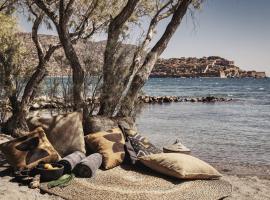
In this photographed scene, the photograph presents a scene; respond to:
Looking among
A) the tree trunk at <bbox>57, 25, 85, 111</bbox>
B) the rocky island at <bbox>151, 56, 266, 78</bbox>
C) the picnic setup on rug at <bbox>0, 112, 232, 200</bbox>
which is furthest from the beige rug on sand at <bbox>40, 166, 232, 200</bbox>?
the rocky island at <bbox>151, 56, 266, 78</bbox>

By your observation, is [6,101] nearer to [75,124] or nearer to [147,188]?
[75,124]

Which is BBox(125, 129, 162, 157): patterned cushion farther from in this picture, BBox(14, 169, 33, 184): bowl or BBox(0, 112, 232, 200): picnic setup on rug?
BBox(14, 169, 33, 184): bowl

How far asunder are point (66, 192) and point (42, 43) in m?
9.62

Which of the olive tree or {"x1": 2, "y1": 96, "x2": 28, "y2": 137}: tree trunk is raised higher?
the olive tree

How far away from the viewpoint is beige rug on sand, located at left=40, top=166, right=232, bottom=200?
19.1 ft

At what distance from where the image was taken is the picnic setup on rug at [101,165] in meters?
6.08

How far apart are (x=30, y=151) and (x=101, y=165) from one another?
126 cm

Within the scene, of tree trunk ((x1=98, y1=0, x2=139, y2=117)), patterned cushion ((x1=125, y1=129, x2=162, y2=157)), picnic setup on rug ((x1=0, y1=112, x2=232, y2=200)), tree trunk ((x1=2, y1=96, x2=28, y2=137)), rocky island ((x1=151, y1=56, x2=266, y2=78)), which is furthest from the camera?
rocky island ((x1=151, y1=56, x2=266, y2=78))

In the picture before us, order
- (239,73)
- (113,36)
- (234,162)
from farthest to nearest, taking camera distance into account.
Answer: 1. (239,73)
2. (234,162)
3. (113,36)

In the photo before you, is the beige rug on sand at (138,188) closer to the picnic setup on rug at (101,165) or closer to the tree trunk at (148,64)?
the picnic setup on rug at (101,165)

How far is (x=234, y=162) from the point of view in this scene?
10.9m

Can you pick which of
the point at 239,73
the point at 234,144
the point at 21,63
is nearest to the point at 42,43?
the point at 21,63

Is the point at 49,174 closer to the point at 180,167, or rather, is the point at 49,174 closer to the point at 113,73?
the point at 180,167

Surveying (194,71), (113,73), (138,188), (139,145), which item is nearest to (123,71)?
(113,73)
